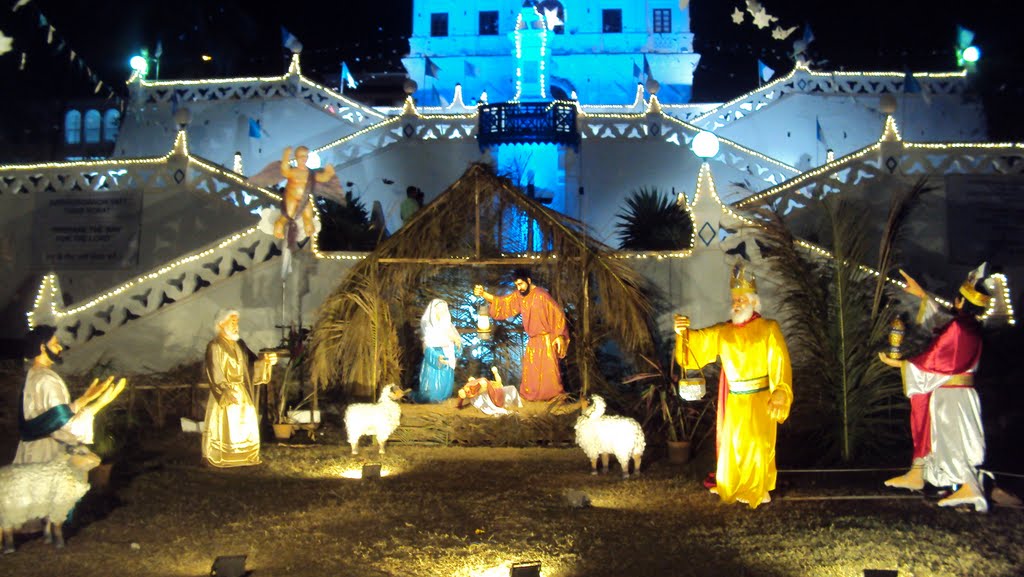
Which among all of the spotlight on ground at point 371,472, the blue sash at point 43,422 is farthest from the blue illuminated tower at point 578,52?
the blue sash at point 43,422

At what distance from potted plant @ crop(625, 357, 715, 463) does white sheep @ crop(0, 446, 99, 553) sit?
6.06 metres

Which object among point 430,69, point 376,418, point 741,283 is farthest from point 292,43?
point 741,283

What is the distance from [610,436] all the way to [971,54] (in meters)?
21.6

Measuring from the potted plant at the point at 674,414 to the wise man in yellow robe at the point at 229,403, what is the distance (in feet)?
15.0

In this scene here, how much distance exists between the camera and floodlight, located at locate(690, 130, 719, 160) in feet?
70.9

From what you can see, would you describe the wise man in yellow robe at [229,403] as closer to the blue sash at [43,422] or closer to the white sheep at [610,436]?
the blue sash at [43,422]

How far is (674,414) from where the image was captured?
433 inches

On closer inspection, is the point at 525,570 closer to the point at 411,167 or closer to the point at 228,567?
the point at 228,567

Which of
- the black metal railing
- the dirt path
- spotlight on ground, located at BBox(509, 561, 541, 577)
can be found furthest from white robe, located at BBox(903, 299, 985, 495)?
the black metal railing

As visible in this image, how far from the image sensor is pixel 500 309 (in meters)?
12.3

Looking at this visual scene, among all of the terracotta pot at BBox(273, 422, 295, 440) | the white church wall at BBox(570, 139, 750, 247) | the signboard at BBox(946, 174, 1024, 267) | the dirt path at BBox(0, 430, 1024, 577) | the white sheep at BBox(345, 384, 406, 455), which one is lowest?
the dirt path at BBox(0, 430, 1024, 577)

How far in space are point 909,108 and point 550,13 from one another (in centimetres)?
1416

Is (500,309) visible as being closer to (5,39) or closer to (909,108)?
(5,39)

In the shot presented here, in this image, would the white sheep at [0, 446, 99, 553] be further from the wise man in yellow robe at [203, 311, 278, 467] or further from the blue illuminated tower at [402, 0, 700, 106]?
the blue illuminated tower at [402, 0, 700, 106]
